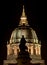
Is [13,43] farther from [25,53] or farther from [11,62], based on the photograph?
[25,53]

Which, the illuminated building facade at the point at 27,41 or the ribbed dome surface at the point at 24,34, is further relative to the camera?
the ribbed dome surface at the point at 24,34

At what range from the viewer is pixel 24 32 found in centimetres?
5438

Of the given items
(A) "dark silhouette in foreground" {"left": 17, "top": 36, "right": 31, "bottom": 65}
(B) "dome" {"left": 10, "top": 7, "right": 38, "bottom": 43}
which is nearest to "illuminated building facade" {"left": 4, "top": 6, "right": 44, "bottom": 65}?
(B) "dome" {"left": 10, "top": 7, "right": 38, "bottom": 43}

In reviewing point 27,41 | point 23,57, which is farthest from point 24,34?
point 23,57

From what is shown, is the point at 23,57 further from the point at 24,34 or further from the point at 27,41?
the point at 24,34

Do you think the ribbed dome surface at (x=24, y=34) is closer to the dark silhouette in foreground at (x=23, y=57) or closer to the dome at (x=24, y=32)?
the dome at (x=24, y=32)

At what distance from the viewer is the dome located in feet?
175

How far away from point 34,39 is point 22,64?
21172mm

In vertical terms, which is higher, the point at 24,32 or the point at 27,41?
the point at 24,32

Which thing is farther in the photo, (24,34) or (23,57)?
(24,34)

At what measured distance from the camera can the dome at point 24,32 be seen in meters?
53.2

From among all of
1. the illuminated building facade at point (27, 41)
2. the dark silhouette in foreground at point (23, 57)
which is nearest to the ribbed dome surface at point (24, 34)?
the illuminated building facade at point (27, 41)

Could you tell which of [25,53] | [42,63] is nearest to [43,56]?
[42,63]

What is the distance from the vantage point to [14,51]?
52.7 metres
